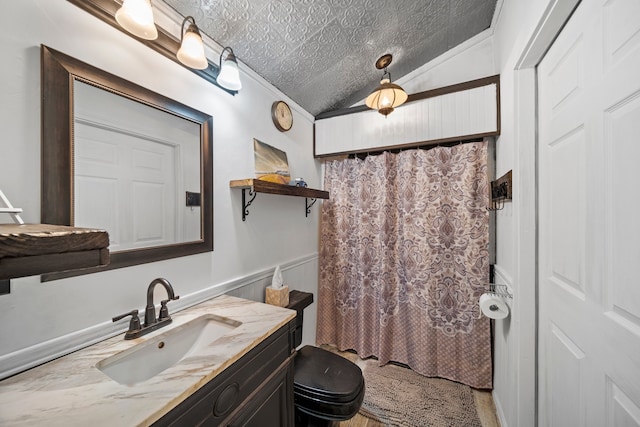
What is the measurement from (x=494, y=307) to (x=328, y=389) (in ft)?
3.50

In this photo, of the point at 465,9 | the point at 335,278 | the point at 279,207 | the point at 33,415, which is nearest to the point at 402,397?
the point at 335,278

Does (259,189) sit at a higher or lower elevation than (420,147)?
lower

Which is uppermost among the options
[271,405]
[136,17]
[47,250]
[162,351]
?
[136,17]

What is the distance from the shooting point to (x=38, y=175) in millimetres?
741

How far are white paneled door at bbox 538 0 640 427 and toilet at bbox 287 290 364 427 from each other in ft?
2.75

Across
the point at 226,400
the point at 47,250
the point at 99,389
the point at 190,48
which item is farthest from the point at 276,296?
the point at 190,48

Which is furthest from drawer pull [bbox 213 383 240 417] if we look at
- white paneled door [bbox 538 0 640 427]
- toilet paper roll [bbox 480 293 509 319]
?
toilet paper roll [bbox 480 293 509 319]

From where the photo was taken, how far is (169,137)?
1.12 metres

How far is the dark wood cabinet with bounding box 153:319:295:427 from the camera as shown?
65 cm

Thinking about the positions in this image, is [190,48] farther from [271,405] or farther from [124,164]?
[271,405]

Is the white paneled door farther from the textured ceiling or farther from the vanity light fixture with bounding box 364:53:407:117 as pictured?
the textured ceiling

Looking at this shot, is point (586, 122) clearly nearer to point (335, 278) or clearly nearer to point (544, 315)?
point (544, 315)

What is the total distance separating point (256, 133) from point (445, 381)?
239 centimetres

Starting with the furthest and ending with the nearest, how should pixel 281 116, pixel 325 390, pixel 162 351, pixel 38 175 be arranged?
pixel 281 116 → pixel 325 390 → pixel 162 351 → pixel 38 175
